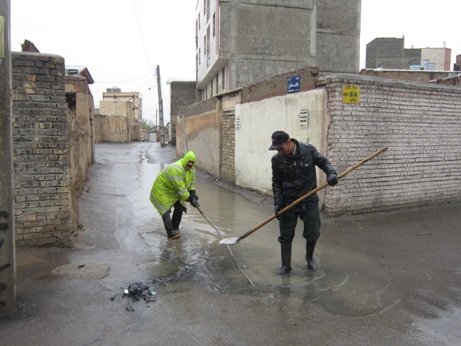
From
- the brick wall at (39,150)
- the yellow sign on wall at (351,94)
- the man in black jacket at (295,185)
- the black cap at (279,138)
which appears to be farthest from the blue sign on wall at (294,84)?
the brick wall at (39,150)

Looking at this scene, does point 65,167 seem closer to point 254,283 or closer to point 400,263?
point 254,283

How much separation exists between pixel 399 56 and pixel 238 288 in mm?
29075

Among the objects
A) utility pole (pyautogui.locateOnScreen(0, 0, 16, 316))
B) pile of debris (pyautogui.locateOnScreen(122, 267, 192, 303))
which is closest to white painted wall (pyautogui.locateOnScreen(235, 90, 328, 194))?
pile of debris (pyautogui.locateOnScreen(122, 267, 192, 303))

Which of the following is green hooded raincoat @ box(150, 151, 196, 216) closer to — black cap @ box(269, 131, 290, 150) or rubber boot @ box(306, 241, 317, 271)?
black cap @ box(269, 131, 290, 150)

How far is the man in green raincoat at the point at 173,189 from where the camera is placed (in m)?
5.75

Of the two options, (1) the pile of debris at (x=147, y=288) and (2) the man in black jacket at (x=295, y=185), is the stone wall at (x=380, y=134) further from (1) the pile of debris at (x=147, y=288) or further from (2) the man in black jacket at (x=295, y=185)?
(1) the pile of debris at (x=147, y=288)

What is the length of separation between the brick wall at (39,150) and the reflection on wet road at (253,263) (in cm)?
125

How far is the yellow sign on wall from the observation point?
267 inches

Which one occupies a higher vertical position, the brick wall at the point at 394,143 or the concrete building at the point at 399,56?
the concrete building at the point at 399,56

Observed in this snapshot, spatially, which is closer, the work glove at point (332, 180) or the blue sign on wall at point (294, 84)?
the work glove at point (332, 180)

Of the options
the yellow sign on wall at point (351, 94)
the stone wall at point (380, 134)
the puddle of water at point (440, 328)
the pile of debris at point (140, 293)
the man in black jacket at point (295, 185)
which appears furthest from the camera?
the stone wall at point (380, 134)

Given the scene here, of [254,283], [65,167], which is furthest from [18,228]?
[254,283]

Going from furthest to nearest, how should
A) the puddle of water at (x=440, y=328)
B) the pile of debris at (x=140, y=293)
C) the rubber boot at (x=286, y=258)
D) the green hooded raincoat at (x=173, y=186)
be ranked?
the green hooded raincoat at (x=173, y=186)
the rubber boot at (x=286, y=258)
the pile of debris at (x=140, y=293)
the puddle of water at (x=440, y=328)

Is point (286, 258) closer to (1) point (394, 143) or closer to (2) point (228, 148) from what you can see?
(1) point (394, 143)
